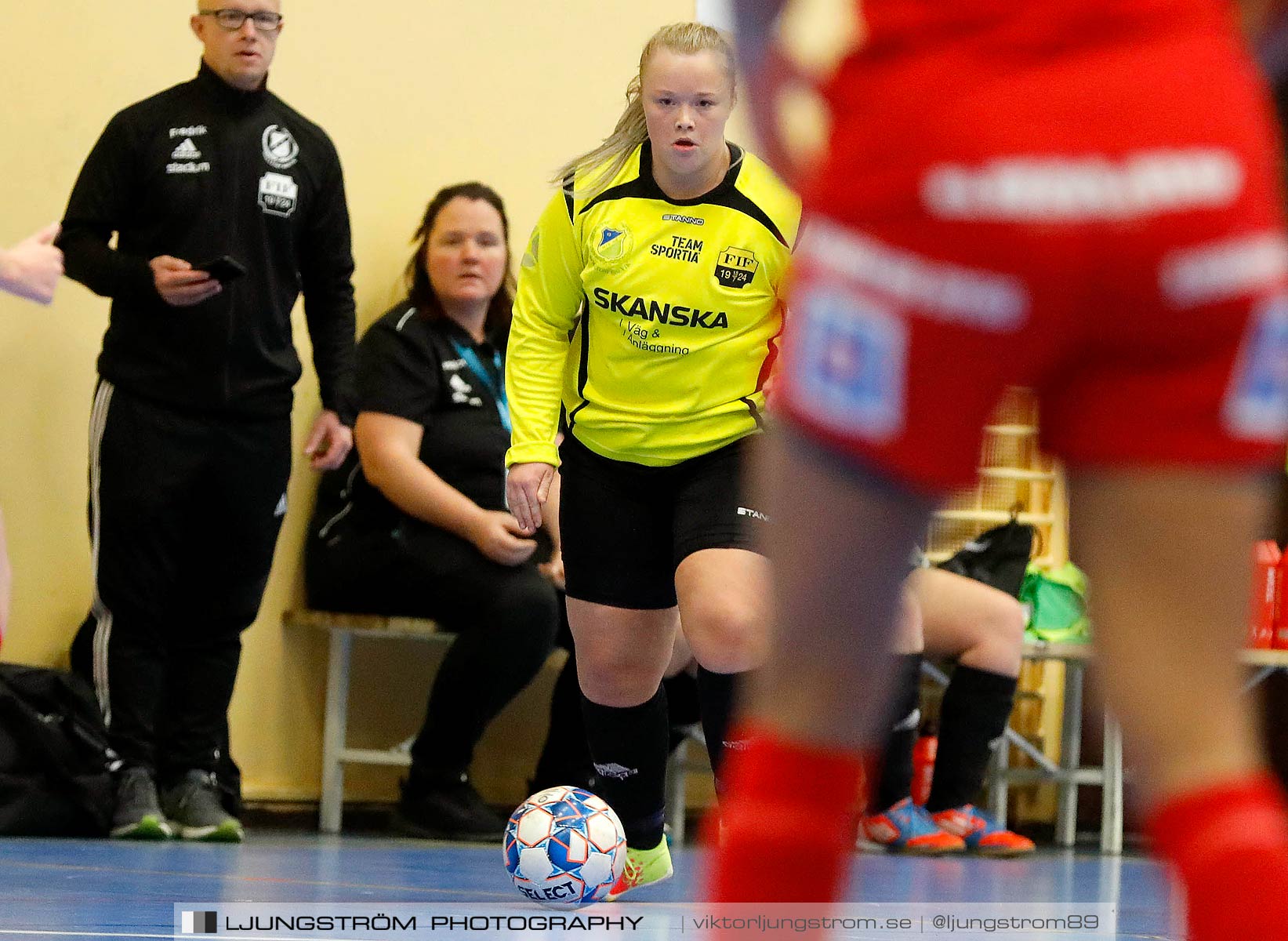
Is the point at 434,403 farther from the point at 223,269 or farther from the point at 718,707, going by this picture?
the point at 718,707

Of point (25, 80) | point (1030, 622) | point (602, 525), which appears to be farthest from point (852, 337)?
point (1030, 622)

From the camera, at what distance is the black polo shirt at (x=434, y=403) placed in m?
6.31

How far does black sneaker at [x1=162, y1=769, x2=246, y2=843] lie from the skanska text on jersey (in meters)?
2.37

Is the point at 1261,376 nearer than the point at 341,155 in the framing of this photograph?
Yes

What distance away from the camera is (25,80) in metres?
6.10

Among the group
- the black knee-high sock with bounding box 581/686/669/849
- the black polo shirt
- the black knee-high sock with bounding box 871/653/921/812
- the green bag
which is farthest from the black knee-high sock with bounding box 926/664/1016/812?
the black knee-high sock with bounding box 581/686/669/849

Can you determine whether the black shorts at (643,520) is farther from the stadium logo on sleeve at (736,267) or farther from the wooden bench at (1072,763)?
the wooden bench at (1072,763)

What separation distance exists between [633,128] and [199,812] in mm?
2542

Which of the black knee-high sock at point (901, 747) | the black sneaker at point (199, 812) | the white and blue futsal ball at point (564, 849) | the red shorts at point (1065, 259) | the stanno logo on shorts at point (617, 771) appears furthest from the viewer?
the black knee-high sock at point (901, 747)

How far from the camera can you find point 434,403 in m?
6.38

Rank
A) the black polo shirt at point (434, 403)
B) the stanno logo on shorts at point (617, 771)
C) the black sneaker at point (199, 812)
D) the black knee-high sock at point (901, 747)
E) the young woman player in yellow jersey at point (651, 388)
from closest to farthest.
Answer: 1. the young woman player in yellow jersey at point (651, 388)
2. the stanno logo on shorts at point (617, 771)
3. the black sneaker at point (199, 812)
4. the black knee-high sock at point (901, 747)
5. the black polo shirt at point (434, 403)

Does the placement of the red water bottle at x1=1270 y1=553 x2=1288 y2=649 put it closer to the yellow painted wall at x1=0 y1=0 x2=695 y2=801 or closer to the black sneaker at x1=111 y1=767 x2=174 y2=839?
the yellow painted wall at x1=0 y1=0 x2=695 y2=801

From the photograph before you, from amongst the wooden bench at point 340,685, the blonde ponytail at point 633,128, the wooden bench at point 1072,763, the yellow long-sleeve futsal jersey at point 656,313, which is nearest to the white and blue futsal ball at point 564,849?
the yellow long-sleeve futsal jersey at point 656,313

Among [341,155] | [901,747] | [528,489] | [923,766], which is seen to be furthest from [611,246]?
[923,766]
